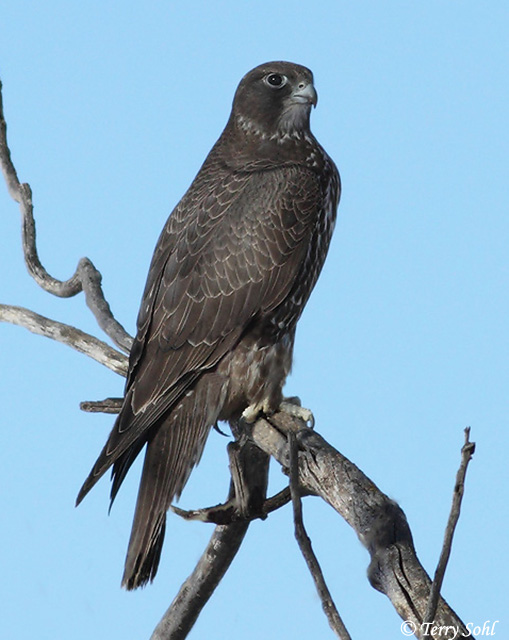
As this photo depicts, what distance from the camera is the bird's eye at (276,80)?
464cm

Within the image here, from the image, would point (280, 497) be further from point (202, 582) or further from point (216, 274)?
point (216, 274)

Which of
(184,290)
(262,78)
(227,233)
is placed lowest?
(184,290)

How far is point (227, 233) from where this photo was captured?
4.32 m

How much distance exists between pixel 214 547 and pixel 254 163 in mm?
1790

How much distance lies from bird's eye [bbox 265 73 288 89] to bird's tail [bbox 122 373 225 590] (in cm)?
148

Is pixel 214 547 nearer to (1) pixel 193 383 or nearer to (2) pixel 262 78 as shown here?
(1) pixel 193 383

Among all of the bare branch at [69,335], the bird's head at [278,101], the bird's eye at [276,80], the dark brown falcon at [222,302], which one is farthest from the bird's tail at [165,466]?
the bird's eye at [276,80]

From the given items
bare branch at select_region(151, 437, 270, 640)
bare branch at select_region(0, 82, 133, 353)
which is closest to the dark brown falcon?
bare branch at select_region(151, 437, 270, 640)

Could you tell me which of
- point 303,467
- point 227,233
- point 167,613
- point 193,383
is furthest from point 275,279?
point 167,613

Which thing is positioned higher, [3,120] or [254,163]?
[3,120]

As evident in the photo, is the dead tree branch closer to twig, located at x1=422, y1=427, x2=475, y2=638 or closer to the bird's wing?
twig, located at x1=422, y1=427, x2=475, y2=638

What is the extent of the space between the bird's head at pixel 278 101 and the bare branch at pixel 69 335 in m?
1.29

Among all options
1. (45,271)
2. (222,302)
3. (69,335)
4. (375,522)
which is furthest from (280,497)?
(45,271)

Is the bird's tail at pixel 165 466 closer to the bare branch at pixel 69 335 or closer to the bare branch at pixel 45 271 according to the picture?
the bare branch at pixel 69 335
